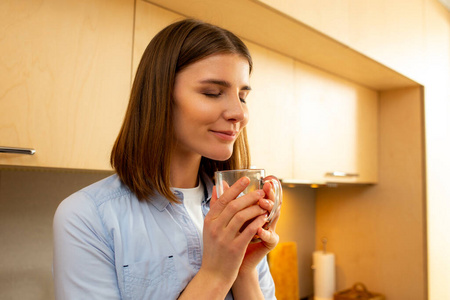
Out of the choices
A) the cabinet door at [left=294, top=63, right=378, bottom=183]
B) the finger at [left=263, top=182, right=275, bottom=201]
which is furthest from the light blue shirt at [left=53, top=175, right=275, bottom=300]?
the cabinet door at [left=294, top=63, right=378, bottom=183]

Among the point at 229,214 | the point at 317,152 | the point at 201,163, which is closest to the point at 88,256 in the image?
the point at 229,214

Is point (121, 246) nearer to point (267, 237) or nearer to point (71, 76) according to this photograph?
point (267, 237)

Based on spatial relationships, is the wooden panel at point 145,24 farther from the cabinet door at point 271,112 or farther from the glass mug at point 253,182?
the glass mug at point 253,182

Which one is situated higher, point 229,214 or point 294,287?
point 229,214

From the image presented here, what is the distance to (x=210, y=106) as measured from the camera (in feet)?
2.53

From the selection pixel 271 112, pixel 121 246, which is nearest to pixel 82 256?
pixel 121 246

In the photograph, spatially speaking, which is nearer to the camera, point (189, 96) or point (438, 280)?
point (189, 96)

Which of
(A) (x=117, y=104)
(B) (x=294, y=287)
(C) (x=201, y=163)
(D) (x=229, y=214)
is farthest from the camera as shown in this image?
(B) (x=294, y=287)

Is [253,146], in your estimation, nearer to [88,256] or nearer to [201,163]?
[201,163]

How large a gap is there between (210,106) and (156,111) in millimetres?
107

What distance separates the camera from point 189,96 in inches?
31.0

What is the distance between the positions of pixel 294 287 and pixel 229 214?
170 centimetres

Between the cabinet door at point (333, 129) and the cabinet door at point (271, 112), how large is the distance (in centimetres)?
7

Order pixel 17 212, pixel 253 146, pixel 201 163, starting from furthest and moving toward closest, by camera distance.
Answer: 1. pixel 253 146
2. pixel 17 212
3. pixel 201 163
